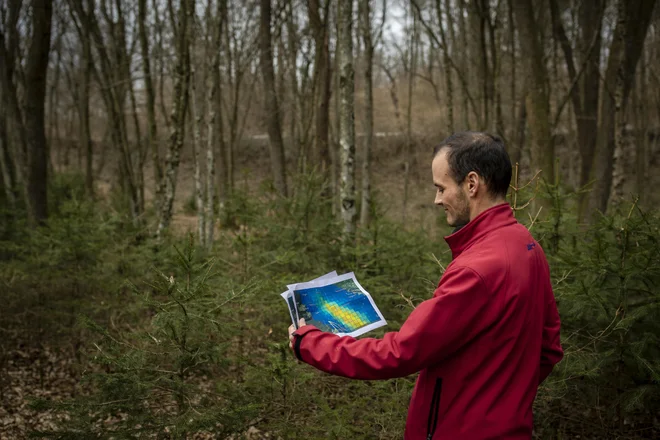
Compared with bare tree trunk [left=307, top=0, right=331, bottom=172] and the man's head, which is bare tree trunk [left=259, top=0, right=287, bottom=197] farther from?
the man's head

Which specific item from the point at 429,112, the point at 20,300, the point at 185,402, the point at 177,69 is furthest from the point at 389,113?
the point at 185,402

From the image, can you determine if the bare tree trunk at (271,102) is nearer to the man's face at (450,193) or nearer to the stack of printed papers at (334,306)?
the stack of printed papers at (334,306)

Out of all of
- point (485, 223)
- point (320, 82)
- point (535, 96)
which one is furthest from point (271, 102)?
point (485, 223)

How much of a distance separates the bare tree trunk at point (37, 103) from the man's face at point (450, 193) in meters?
7.81

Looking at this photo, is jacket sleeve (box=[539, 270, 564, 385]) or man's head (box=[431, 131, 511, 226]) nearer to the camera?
man's head (box=[431, 131, 511, 226])

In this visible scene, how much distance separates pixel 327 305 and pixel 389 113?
3187 cm

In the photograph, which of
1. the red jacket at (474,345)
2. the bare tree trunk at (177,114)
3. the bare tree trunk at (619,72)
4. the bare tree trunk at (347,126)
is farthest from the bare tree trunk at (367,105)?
the red jacket at (474,345)

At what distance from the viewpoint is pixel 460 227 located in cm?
207

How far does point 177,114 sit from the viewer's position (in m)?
7.81

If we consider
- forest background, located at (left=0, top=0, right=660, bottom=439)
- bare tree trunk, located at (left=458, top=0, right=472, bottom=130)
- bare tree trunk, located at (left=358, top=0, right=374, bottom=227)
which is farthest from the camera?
bare tree trunk, located at (left=458, top=0, right=472, bottom=130)

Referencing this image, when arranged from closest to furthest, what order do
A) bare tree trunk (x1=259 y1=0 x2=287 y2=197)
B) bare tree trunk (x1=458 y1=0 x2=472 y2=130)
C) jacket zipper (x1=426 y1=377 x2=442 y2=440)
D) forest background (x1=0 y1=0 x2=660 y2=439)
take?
1. jacket zipper (x1=426 y1=377 x2=442 y2=440)
2. forest background (x1=0 y1=0 x2=660 y2=439)
3. bare tree trunk (x1=458 y1=0 x2=472 y2=130)
4. bare tree trunk (x1=259 y1=0 x2=287 y2=197)

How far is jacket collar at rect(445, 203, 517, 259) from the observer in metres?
1.90

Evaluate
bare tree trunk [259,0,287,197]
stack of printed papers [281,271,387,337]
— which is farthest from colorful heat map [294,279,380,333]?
bare tree trunk [259,0,287,197]

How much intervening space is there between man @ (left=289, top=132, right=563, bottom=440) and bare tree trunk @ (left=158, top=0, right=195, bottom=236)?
604cm
